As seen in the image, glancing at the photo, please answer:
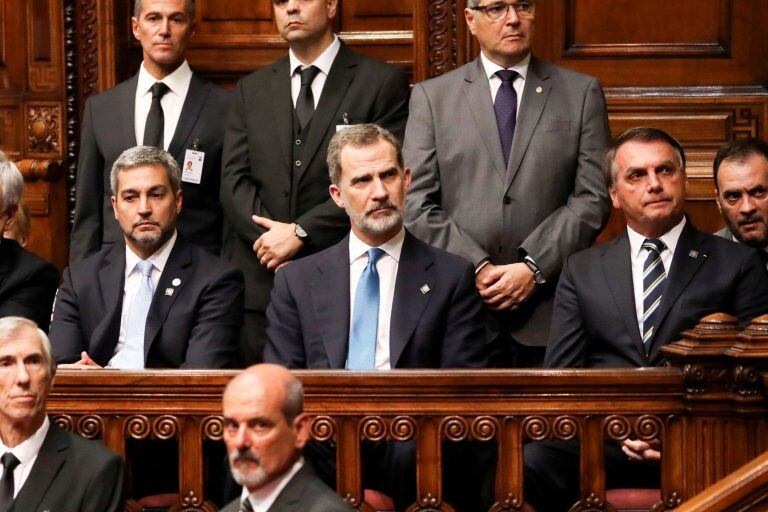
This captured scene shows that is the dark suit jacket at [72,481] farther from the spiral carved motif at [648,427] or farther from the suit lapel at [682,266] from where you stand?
the suit lapel at [682,266]

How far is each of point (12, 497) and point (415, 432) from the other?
0.97 metres

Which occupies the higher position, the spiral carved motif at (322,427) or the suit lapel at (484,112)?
the suit lapel at (484,112)

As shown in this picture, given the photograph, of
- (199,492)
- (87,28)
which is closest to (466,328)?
(199,492)

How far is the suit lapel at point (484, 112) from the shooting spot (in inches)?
181

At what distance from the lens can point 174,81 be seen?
5.02 m

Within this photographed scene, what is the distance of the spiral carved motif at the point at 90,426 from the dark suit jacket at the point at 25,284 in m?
0.82

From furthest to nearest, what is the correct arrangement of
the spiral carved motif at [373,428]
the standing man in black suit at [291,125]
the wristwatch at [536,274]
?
1. the standing man in black suit at [291,125]
2. the wristwatch at [536,274]
3. the spiral carved motif at [373,428]

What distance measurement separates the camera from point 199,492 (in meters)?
3.73

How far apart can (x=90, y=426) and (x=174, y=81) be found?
1.62m

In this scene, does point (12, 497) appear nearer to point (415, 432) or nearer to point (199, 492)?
point (199, 492)

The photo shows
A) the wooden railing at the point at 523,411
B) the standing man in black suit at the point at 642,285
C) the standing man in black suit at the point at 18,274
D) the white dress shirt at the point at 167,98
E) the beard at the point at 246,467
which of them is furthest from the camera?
the white dress shirt at the point at 167,98

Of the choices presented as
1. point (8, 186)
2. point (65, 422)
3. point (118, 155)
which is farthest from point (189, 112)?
point (65, 422)

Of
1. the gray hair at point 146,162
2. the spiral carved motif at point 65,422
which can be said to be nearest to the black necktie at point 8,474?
the spiral carved motif at point 65,422

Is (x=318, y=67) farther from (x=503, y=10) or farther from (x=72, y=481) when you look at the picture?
(x=72, y=481)
